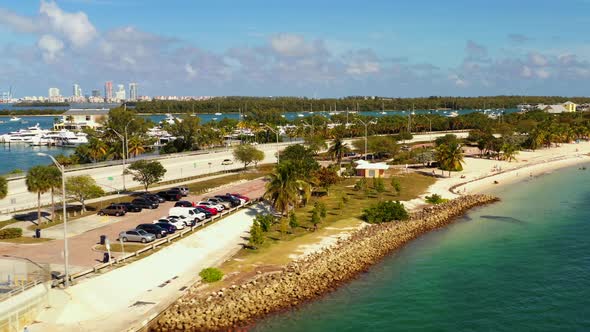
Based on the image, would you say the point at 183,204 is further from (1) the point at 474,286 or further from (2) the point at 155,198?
(1) the point at 474,286

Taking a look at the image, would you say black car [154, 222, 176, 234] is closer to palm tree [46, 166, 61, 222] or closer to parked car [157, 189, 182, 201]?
palm tree [46, 166, 61, 222]

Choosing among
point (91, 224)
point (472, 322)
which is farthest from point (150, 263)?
point (472, 322)

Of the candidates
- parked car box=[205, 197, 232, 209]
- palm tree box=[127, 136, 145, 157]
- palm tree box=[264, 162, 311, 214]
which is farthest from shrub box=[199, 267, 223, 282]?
palm tree box=[127, 136, 145, 157]

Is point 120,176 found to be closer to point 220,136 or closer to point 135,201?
point 135,201

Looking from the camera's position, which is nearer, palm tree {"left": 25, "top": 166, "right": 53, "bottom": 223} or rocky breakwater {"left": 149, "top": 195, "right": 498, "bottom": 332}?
rocky breakwater {"left": 149, "top": 195, "right": 498, "bottom": 332}

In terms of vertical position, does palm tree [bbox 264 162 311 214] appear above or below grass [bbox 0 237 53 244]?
above

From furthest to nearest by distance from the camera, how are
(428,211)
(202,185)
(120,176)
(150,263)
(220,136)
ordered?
(220,136)
(120,176)
(202,185)
(428,211)
(150,263)

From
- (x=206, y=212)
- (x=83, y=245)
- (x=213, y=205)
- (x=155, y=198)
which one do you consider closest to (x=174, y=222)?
(x=206, y=212)

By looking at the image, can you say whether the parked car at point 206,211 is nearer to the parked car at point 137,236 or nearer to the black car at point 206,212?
the black car at point 206,212
